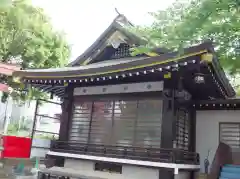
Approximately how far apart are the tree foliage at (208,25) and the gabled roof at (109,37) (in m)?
5.68

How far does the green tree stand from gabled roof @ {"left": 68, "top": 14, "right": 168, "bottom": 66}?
737 cm

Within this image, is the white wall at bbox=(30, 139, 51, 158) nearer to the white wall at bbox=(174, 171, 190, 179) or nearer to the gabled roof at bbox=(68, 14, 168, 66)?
the gabled roof at bbox=(68, 14, 168, 66)

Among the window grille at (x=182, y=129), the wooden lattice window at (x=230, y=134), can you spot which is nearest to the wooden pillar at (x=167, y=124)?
the window grille at (x=182, y=129)

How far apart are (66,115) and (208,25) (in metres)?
8.00

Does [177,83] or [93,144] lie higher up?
[177,83]

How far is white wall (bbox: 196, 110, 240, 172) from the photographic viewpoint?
35.0 ft

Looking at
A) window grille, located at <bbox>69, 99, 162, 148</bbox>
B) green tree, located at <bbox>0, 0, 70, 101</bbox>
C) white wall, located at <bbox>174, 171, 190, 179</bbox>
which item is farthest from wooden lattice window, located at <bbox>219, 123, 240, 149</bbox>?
green tree, located at <bbox>0, 0, 70, 101</bbox>

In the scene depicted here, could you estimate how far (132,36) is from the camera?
11.4 meters

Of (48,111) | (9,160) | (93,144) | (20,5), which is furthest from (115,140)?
(48,111)

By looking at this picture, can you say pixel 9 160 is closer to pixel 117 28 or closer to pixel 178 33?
pixel 117 28

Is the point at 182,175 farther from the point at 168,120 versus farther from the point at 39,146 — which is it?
the point at 39,146

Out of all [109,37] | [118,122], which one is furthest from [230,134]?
[109,37]

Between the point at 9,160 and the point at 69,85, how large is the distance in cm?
453

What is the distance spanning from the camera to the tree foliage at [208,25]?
14.1 feet
